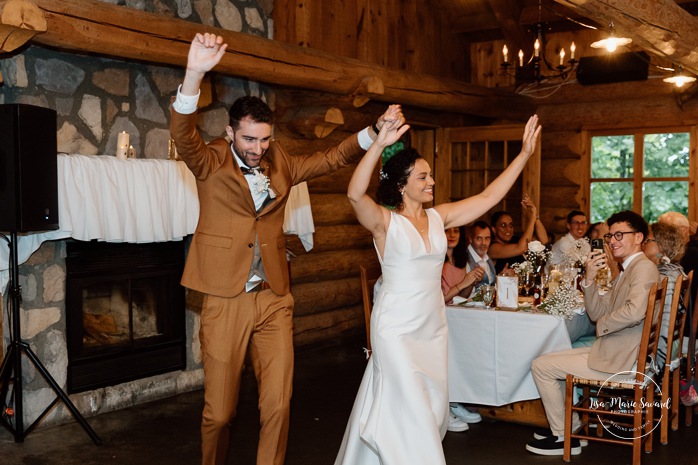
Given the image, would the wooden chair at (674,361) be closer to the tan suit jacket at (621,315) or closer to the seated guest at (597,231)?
the tan suit jacket at (621,315)

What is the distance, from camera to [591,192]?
10.2 metres

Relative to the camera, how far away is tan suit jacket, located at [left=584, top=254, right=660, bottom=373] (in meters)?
4.70

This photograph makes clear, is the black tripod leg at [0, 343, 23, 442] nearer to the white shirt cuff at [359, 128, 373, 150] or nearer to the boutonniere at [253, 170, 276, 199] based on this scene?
the boutonniere at [253, 170, 276, 199]

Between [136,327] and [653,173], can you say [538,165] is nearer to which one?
[653,173]

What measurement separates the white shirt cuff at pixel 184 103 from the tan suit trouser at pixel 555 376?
2.68m

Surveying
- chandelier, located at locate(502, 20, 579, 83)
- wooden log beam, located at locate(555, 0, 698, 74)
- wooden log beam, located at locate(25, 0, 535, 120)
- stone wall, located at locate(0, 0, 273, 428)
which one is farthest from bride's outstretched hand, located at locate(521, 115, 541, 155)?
chandelier, located at locate(502, 20, 579, 83)

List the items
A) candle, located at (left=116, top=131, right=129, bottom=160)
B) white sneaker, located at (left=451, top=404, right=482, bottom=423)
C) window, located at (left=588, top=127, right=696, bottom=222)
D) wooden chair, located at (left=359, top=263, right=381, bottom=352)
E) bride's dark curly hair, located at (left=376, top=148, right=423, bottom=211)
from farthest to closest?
window, located at (left=588, top=127, right=696, bottom=222) → candle, located at (left=116, top=131, right=129, bottom=160) → white sneaker, located at (left=451, top=404, right=482, bottom=423) → wooden chair, located at (left=359, top=263, right=381, bottom=352) → bride's dark curly hair, located at (left=376, top=148, right=423, bottom=211)

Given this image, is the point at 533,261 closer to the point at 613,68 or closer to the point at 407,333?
the point at 407,333

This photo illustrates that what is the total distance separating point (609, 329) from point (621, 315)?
0.36 ft

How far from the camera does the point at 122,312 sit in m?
6.25

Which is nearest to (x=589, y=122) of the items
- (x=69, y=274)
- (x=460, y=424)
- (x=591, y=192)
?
(x=591, y=192)

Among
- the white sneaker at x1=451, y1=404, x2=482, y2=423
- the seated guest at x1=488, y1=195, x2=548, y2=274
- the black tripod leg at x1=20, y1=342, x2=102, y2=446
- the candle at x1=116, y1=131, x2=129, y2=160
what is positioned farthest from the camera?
the seated guest at x1=488, y1=195, x2=548, y2=274

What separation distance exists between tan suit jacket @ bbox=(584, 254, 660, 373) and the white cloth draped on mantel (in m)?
2.89

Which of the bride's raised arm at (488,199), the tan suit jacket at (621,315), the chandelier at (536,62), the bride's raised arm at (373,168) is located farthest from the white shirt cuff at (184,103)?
the chandelier at (536,62)
